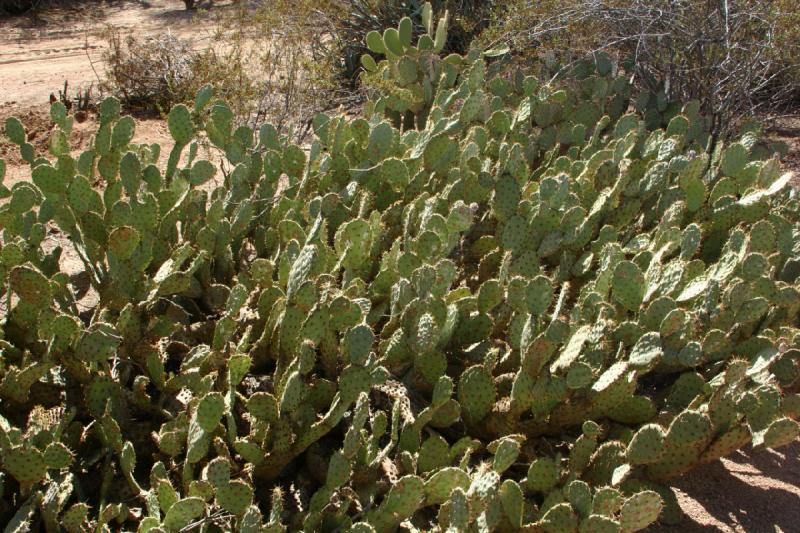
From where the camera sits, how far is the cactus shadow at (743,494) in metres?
2.83

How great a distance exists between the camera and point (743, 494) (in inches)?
118

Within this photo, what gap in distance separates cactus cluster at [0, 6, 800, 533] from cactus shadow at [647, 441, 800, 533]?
23 cm

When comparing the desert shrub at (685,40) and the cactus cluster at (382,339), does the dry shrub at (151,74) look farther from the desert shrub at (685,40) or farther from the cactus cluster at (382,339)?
the cactus cluster at (382,339)

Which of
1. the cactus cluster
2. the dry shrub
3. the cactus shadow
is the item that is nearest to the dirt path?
the dry shrub

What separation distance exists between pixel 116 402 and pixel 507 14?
4.43 metres

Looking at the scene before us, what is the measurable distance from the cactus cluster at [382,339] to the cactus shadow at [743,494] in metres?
0.23

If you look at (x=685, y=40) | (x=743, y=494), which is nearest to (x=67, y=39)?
(x=685, y=40)

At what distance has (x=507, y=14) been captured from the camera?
6.07 metres

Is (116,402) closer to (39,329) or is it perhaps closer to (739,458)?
(39,329)

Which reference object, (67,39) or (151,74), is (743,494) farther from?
(67,39)

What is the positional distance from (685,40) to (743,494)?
3485 mm

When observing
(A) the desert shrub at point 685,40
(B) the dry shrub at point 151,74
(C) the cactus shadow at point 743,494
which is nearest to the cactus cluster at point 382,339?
(C) the cactus shadow at point 743,494

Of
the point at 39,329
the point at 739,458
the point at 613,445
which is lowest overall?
the point at 739,458

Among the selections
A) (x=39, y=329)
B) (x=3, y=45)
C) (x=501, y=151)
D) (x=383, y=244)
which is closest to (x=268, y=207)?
(x=383, y=244)
